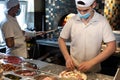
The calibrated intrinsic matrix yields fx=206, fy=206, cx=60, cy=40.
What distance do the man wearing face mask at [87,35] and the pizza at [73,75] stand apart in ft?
0.38

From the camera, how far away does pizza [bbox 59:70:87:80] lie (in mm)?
1813

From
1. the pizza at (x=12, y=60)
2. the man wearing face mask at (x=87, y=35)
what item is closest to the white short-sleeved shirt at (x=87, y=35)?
the man wearing face mask at (x=87, y=35)

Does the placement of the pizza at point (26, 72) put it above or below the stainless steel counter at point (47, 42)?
above

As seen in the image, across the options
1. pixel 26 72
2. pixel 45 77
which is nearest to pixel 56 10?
pixel 26 72

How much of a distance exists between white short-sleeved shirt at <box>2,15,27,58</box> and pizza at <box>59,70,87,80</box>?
3.65 ft

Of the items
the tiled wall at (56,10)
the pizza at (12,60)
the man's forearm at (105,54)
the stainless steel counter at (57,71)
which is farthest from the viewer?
the tiled wall at (56,10)

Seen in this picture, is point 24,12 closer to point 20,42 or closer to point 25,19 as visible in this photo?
point 25,19

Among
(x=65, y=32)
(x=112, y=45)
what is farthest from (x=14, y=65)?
(x=112, y=45)

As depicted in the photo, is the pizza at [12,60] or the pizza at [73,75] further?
the pizza at [12,60]

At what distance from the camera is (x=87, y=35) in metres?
2.21

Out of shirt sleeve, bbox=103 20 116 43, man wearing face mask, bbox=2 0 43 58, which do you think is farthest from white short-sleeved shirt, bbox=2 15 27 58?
shirt sleeve, bbox=103 20 116 43

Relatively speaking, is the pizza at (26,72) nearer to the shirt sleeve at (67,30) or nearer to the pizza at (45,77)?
the pizza at (45,77)

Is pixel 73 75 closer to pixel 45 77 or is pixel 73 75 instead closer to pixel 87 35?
pixel 45 77

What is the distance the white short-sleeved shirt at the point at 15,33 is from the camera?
2.73 meters
